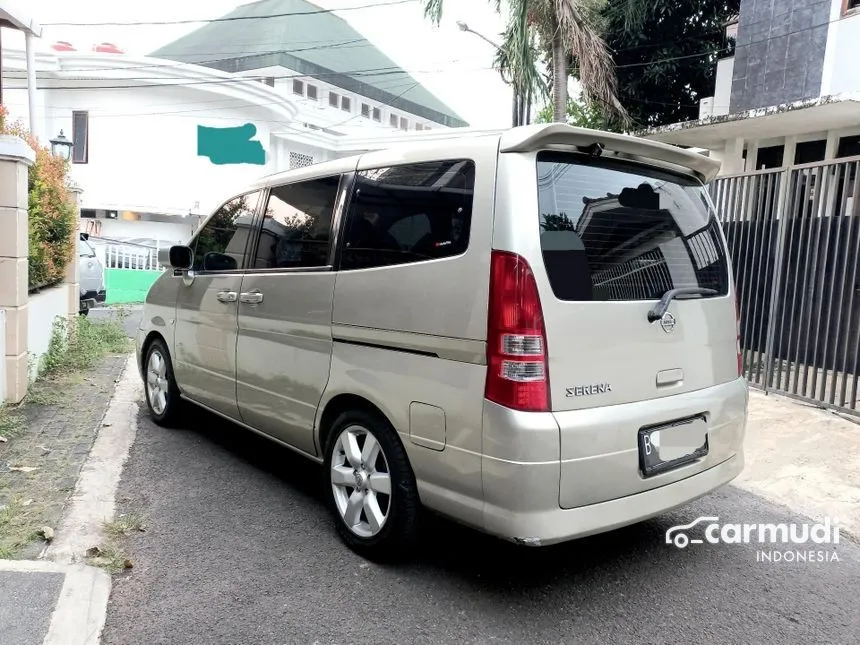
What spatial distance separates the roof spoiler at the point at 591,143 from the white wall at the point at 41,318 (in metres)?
5.21

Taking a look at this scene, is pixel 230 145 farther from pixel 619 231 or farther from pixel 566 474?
pixel 566 474

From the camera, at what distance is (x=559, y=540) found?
262cm

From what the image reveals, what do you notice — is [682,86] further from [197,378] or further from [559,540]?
[559,540]

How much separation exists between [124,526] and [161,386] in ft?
6.74

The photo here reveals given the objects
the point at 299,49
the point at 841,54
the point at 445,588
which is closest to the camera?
the point at 445,588

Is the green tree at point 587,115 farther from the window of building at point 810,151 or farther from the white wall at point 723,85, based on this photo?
the window of building at point 810,151

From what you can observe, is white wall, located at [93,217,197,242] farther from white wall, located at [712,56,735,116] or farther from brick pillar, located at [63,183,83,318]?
white wall, located at [712,56,735,116]

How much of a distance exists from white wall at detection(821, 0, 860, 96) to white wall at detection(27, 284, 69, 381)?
10.5m

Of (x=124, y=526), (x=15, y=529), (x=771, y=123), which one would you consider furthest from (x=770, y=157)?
(x=15, y=529)

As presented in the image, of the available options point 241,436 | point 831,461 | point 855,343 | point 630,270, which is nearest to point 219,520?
point 241,436

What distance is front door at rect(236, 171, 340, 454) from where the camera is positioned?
3.56 metres

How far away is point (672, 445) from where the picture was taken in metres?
2.97

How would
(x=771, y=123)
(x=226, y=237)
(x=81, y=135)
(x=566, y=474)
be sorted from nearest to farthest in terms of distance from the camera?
(x=566, y=474) → (x=226, y=237) → (x=771, y=123) → (x=81, y=135)

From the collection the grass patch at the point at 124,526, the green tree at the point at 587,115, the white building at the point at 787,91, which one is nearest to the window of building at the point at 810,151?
the white building at the point at 787,91
